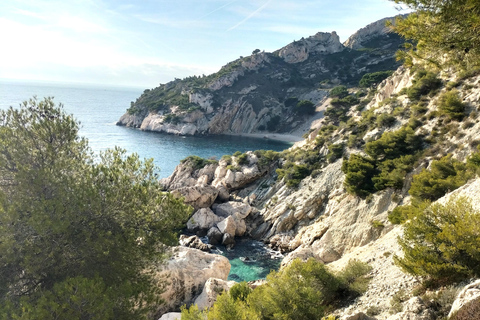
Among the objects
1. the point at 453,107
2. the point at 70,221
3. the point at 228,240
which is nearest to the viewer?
the point at 70,221

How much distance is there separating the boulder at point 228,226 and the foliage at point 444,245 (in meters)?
27.7

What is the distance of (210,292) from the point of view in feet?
58.7

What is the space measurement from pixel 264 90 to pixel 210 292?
130 metres

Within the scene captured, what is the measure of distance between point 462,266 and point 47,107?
717 inches

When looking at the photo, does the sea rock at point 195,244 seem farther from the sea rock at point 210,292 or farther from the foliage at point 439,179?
the foliage at point 439,179

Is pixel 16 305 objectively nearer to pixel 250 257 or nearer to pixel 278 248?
pixel 250 257

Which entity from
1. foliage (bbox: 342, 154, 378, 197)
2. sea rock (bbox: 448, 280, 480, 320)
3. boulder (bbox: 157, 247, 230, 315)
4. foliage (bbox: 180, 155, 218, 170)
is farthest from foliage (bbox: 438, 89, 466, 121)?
foliage (bbox: 180, 155, 218, 170)

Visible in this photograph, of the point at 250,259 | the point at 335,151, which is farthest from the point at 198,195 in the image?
the point at 335,151

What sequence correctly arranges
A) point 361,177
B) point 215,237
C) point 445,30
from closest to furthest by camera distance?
1. point 445,30
2. point 361,177
3. point 215,237

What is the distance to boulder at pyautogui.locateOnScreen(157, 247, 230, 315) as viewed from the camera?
18.0m

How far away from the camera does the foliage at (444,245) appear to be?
972 centimetres

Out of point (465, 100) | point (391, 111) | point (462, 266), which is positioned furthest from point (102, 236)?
point (391, 111)

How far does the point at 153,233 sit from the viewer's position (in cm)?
1362

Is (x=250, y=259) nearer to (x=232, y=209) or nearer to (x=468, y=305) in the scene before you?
(x=232, y=209)
